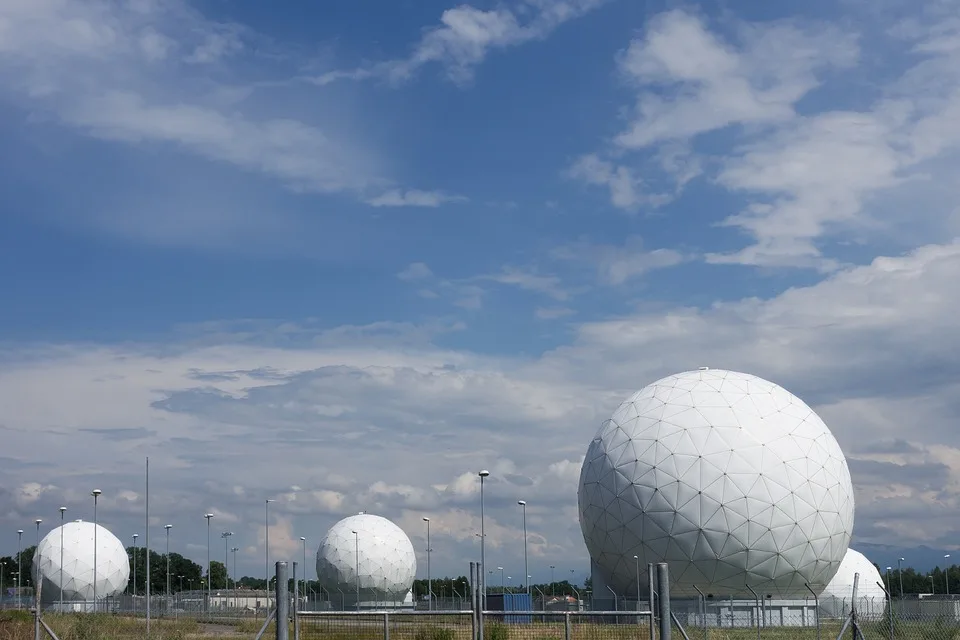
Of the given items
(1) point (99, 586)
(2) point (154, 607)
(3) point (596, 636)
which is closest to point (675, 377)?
(3) point (596, 636)

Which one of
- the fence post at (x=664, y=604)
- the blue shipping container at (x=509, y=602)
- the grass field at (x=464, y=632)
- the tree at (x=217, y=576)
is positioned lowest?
the tree at (x=217, y=576)

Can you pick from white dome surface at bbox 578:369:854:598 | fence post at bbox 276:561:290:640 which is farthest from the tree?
fence post at bbox 276:561:290:640

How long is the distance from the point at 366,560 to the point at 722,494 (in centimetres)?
3250

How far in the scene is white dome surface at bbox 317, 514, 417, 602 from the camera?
66062mm

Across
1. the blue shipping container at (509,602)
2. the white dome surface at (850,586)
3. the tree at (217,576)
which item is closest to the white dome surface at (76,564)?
the blue shipping container at (509,602)

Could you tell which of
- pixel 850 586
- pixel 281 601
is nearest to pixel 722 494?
pixel 850 586

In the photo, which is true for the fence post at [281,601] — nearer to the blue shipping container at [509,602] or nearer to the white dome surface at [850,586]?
the white dome surface at [850,586]

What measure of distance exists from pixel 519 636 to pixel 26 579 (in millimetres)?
122873

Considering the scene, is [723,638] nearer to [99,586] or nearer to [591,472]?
[591,472]

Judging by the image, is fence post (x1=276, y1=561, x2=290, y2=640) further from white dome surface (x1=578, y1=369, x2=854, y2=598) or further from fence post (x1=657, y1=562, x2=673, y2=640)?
white dome surface (x1=578, y1=369, x2=854, y2=598)

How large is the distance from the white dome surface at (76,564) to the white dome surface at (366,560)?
15.2 metres

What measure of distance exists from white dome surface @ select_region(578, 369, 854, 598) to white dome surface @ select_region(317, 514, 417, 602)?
25.6m

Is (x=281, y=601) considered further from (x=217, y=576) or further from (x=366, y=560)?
(x=217, y=576)

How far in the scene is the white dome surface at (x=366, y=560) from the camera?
217 feet
